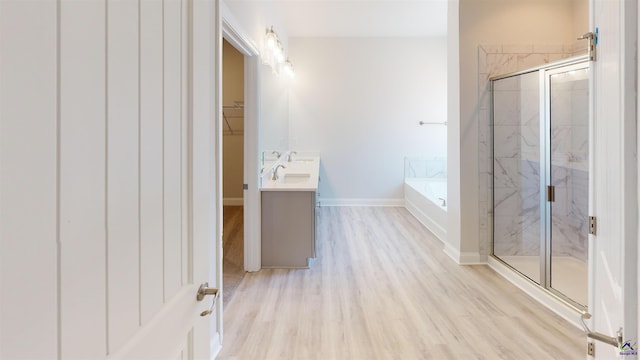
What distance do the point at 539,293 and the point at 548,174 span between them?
984 mm

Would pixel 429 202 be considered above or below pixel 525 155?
below

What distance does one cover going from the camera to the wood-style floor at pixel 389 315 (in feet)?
6.96

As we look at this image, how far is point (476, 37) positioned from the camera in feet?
11.7

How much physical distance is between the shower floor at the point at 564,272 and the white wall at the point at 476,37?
0.48 meters

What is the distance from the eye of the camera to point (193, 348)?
99cm

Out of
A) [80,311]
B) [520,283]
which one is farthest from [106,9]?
[520,283]

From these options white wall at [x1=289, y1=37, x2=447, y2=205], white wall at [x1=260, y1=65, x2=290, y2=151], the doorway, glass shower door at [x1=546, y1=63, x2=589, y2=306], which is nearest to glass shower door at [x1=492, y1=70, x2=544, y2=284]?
glass shower door at [x1=546, y1=63, x2=589, y2=306]

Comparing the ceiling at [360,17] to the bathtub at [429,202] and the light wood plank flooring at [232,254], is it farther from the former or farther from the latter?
the light wood plank flooring at [232,254]

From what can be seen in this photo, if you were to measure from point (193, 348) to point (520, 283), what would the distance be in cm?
287

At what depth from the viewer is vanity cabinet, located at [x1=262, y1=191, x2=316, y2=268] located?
3.48 m

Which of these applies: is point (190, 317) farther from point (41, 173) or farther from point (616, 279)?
point (616, 279)

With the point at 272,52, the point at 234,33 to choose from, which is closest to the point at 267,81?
the point at 272,52

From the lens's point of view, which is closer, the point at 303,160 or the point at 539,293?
the point at 539,293

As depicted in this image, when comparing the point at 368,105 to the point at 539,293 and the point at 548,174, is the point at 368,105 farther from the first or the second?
the point at 539,293
